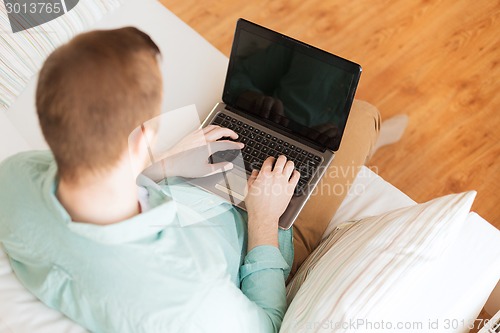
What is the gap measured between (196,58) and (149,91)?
2.51 feet

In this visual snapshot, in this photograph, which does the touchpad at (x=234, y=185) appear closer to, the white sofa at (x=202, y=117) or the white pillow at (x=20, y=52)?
the white sofa at (x=202, y=117)

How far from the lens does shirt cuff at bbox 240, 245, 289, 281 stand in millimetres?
976

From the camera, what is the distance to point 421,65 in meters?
1.77

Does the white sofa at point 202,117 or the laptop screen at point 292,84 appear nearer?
the white sofa at point 202,117

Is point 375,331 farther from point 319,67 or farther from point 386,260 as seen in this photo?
point 319,67

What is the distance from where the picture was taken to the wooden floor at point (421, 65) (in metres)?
1.63

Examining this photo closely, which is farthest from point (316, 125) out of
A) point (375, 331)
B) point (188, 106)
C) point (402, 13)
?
point (402, 13)

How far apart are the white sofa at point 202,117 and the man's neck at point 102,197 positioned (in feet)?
0.34

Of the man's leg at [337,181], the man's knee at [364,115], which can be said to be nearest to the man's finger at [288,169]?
the man's leg at [337,181]

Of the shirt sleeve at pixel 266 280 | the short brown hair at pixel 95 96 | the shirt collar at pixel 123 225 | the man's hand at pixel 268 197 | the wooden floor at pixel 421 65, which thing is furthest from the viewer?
the wooden floor at pixel 421 65

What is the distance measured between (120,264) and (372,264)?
1.32 ft

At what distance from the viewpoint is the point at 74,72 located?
58 cm

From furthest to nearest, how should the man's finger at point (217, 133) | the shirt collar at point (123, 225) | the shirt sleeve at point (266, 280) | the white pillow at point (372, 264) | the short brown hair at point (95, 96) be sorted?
the man's finger at point (217, 133)
the shirt sleeve at point (266, 280)
the white pillow at point (372, 264)
the shirt collar at point (123, 225)
the short brown hair at point (95, 96)

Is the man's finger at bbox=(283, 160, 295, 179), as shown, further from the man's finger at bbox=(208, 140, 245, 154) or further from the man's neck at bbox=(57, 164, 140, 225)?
the man's neck at bbox=(57, 164, 140, 225)
